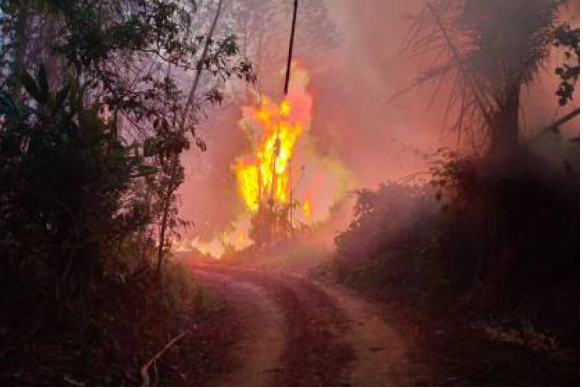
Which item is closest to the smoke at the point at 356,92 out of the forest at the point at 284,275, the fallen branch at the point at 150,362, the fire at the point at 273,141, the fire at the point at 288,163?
the fire at the point at 288,163

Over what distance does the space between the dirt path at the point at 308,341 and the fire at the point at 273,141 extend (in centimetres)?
1768

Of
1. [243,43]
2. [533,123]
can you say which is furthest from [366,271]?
[243,43]

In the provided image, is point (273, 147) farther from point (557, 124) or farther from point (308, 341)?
point (308, 341)

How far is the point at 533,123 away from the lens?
1464 centimetres

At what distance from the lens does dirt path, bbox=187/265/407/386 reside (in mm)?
10109

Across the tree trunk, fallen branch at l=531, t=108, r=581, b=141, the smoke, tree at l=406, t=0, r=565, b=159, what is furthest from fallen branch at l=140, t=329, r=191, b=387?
the smoke

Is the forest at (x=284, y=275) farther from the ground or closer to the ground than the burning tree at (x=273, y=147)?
closer to the ground

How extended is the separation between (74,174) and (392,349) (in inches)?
276

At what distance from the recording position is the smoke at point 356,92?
1127 inches

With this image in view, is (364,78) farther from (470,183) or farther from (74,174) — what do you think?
(74,174)

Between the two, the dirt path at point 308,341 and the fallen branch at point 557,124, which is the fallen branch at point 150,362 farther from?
the fallen branch at point 557,124

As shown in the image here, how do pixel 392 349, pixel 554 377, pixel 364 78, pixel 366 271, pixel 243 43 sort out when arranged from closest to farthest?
pixel 554 377, pixel 392 349, pixel 366 271, pixel 364 78, pixel 243 43

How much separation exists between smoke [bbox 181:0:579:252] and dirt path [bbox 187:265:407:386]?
35.3 feet

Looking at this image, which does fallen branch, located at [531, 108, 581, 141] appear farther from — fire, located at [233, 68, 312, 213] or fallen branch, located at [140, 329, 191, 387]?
fire, located at [233, 68, 312, 213]
